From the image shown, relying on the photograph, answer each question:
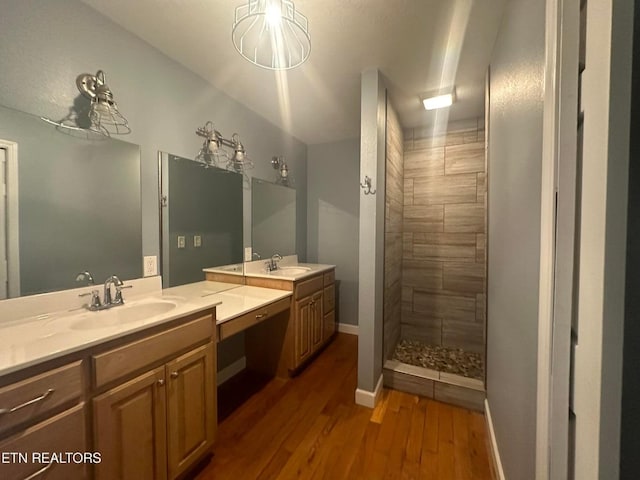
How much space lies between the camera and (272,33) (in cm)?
145

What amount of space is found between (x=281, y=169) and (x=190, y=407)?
2350 mm

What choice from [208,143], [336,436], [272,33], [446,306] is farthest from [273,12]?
[446,306]

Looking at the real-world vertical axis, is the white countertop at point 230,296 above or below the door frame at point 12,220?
below

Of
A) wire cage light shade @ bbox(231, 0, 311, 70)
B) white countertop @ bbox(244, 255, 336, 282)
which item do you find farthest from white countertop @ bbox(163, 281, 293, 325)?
wire cage light shade @ bbox(231, 0, 311, 70)

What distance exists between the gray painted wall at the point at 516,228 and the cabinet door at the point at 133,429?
4.72 feet

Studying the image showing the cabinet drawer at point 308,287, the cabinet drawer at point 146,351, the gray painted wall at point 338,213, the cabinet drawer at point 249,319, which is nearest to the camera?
the cabinet drawer at point 146,351

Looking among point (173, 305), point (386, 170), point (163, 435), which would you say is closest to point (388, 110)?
point (386, 170)

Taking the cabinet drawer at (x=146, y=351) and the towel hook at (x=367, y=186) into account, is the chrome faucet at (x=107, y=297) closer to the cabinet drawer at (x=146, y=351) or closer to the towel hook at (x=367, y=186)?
the cabinet drawer at (x=146, y=351)

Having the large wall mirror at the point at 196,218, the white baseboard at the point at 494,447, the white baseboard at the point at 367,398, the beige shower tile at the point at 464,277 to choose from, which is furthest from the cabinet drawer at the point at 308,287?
the white baseboard at the point at 494,447

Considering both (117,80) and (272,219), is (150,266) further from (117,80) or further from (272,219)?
(272,219)

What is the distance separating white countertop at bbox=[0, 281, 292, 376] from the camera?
835 mm

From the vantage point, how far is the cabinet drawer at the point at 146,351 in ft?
3.14

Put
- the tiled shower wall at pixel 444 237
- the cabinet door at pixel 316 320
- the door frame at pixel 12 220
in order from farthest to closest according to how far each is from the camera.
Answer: the tiled shower wall at pixel 444 237 < the cabinet door at pixel 316 320 < the door frame at pixel 12 220

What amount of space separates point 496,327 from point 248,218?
217 centimetres
